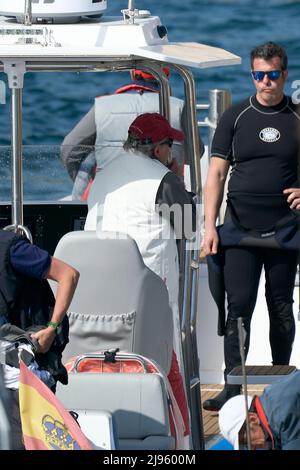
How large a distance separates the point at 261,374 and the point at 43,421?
1683mm

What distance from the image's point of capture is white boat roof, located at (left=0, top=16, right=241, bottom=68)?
655 centimetres

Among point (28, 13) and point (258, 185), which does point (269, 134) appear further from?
point (28, 13)

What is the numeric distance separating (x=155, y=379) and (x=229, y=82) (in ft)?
61.6

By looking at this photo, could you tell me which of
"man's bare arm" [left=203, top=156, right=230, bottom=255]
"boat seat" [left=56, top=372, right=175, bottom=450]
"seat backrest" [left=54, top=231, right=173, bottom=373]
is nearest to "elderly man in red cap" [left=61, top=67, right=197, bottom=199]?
"man's bare arm" [left=203, top=156, right=230, bottom=255]

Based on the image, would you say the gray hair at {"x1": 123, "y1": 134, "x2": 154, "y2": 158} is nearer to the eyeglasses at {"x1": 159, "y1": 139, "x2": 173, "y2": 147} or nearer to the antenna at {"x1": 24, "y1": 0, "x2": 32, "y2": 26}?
the eyeglasses at {"x1": 159, "y1": 139, "x2": 173, "y2": 147}

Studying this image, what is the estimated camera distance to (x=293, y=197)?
7.03m

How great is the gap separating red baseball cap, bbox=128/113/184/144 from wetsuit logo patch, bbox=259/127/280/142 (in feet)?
1.32

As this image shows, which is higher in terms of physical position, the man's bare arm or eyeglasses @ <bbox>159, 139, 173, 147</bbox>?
eyeglasses @ <bbox>159, 139, 173, 147</bbox>

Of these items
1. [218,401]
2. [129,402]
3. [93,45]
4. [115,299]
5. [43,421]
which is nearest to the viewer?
[43,421]

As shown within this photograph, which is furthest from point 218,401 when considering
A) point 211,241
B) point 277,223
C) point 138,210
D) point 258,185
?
point 138,210

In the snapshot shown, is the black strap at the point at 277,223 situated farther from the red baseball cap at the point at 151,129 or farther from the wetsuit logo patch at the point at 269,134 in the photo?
the red baseball cap at the point at 151,129

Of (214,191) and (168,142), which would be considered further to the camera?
(214,191)

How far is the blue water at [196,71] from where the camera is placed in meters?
23.2
